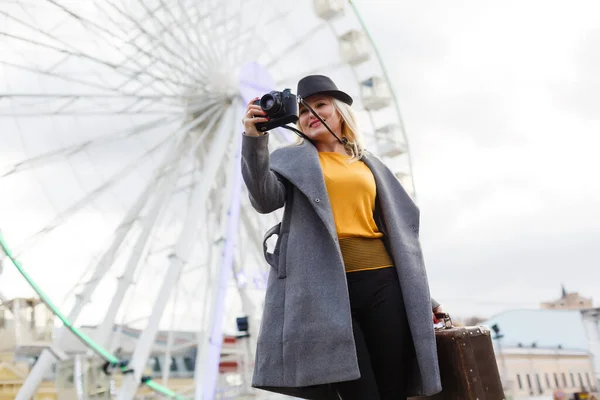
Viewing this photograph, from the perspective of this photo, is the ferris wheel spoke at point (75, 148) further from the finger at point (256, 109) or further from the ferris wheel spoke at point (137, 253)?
the finger at point (256, 109)

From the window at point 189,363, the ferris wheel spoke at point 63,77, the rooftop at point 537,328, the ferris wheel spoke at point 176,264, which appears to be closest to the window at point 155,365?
the window at point 189,363

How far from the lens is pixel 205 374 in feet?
18.9

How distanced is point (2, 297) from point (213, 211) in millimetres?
2629

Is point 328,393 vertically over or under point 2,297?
under

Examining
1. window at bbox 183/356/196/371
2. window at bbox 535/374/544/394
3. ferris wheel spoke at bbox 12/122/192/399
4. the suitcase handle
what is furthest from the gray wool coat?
window at bbox 535/374/544/394

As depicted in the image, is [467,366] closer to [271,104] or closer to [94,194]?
[271,104]

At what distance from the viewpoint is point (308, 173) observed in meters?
1.65

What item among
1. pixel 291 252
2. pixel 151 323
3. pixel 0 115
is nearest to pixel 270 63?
pixel 0 115

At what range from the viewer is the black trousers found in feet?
5.06

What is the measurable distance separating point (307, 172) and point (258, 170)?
158mm

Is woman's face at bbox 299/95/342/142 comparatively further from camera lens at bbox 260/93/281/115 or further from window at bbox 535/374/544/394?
window at bbox 535/374/544/394

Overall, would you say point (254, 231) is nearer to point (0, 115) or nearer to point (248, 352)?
point (248, 352)

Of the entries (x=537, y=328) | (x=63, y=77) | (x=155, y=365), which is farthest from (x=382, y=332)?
(x=537, y=328)

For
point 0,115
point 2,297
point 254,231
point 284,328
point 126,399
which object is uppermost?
point 0,115
